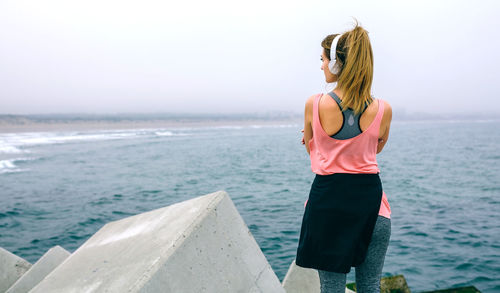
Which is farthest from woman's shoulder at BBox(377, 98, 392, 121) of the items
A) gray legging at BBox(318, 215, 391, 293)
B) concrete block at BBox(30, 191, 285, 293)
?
concrete block at BBox(30, 191, 285, 293)

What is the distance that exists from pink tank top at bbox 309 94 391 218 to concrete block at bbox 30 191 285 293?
1.15 metres

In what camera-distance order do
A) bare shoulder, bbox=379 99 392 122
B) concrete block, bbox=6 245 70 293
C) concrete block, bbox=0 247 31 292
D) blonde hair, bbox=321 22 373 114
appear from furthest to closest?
1. concrete block, bbox=0 247 31 292
2. concrete block, bbox=6 245 70 293
3. bare shoulder, bbox=379 99 392 122
4. blonde hair, bbox=321 22 373 114

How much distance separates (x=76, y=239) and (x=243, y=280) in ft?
29.2

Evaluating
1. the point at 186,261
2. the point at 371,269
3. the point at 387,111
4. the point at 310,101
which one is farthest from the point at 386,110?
the point at 186,261

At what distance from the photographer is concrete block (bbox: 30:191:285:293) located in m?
2.42

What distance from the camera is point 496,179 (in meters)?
20.9

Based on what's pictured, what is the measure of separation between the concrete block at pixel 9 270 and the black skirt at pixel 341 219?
4959 mm

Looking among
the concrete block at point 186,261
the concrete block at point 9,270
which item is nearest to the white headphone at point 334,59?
the concrete block at point 186,261

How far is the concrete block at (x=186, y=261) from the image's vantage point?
7.93ft

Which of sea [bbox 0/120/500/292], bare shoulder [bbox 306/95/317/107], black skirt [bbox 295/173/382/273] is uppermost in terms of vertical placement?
bare shoulder [bbox 306/95/317/107]

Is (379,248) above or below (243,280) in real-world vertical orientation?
above

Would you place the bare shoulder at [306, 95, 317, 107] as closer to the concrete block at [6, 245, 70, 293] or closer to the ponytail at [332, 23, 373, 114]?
the ponytail at [332, 23, 373, 114]

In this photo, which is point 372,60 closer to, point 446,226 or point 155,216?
point 155,216

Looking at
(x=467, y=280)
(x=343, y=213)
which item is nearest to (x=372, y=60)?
(x=343, y=213)
